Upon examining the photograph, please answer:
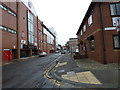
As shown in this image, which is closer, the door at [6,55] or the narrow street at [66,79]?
the narrow street at [66,79]

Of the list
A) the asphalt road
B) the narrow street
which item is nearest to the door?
the asphalt road

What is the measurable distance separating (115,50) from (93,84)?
6635 millimetres

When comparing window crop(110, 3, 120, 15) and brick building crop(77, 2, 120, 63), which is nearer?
brick building crop(77, 2, 120, 63)

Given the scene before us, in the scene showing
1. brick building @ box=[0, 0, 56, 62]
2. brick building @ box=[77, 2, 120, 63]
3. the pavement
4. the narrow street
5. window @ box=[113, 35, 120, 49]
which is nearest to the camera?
the pavement

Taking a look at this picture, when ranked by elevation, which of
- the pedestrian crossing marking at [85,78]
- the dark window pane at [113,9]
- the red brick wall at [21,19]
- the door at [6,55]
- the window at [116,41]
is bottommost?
the pedestrian crossing marking at [85,78]

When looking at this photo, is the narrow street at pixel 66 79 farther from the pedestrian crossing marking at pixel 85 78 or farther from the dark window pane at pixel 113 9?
the dark window pane at pixel 113 9

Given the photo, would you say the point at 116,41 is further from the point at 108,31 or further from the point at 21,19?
the point at 21,19

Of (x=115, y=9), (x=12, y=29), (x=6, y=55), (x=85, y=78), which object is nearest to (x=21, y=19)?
(x=12, y=29)

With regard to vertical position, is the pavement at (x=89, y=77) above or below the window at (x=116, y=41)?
below

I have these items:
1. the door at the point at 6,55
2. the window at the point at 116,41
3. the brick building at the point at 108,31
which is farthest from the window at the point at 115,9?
the door at the point at 6,55

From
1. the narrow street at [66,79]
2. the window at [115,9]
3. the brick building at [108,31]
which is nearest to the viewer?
the narrow street at [66,79]

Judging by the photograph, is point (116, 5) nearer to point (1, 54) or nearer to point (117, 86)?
point (117, 86)

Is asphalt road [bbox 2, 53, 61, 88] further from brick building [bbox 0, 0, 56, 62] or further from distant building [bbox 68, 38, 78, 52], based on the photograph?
distant building [bbox 68, 38, 78, 52]

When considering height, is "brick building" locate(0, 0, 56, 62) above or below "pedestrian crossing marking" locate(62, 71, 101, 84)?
above
